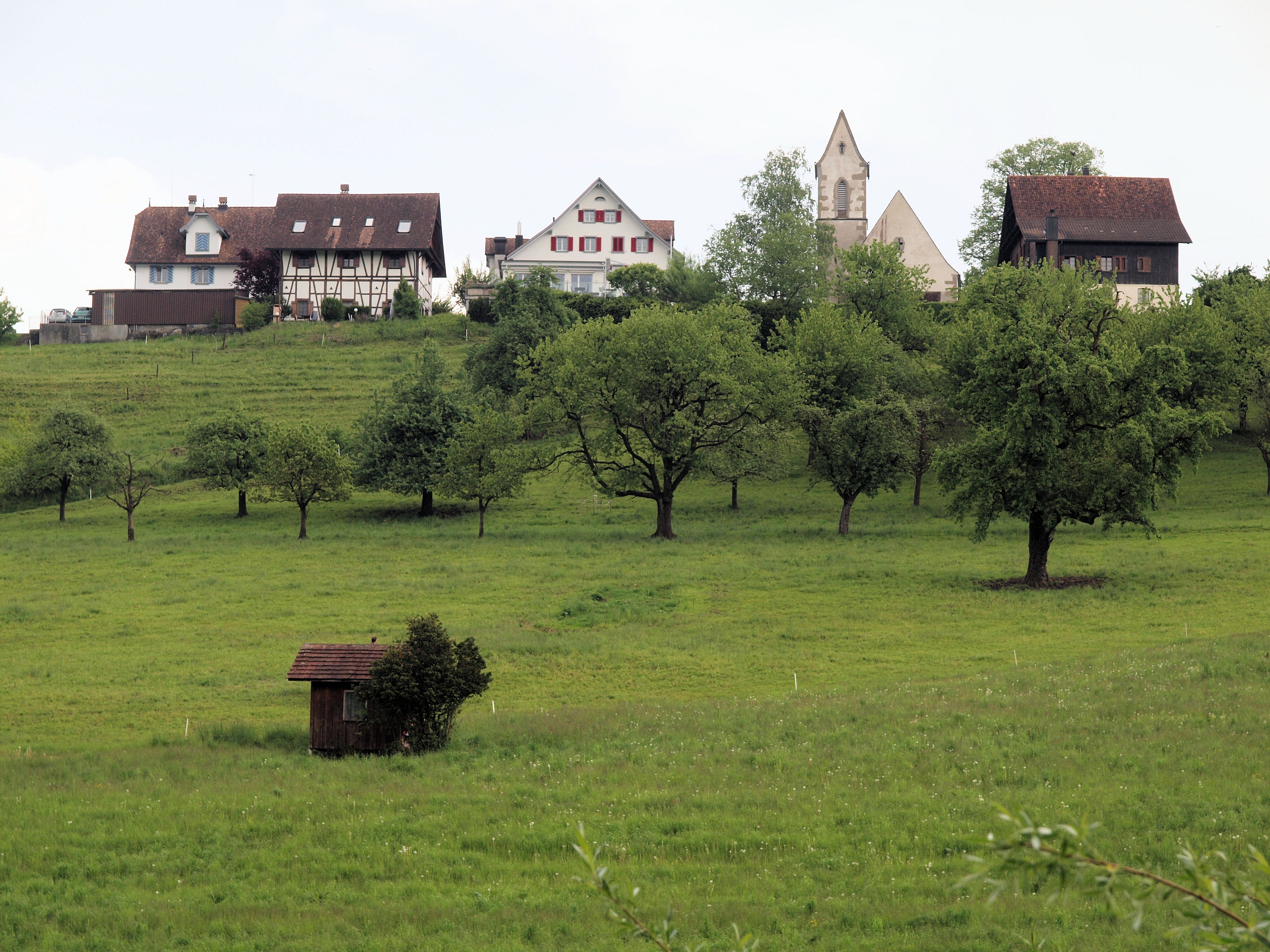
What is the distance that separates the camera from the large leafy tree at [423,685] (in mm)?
22797

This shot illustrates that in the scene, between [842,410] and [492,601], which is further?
[842,410]

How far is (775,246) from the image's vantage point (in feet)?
273

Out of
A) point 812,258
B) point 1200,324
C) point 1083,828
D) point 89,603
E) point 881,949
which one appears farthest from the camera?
point 812,258

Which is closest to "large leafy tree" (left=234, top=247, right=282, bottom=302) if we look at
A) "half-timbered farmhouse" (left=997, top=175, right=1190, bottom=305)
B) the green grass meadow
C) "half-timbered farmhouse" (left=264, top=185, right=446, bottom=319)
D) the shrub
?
"half-timbered farmhouse" (left=264, top=185, right=446, bottom=319)

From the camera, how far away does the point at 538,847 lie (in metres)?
16.7

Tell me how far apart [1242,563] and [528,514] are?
32950mm

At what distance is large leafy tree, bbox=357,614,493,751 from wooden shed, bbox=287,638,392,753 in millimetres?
297

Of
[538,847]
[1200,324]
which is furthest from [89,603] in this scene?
[1200,324]

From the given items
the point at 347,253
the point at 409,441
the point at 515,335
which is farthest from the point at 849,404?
the point at 347,253

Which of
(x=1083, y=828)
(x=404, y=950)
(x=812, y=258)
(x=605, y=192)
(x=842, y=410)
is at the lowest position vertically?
(x=404, y=950)

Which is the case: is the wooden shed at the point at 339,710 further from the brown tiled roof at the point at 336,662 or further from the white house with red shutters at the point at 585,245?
the white house with red shutters at the point at 585,245

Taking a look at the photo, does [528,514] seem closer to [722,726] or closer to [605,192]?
[722,726]

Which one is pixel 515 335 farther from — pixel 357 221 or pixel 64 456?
pixel 357 221

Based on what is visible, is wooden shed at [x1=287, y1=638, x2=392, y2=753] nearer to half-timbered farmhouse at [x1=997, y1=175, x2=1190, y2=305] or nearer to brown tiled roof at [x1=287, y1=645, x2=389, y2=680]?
brown tiled roof at [x1=287, y1=645, x2=389, y2=680]
